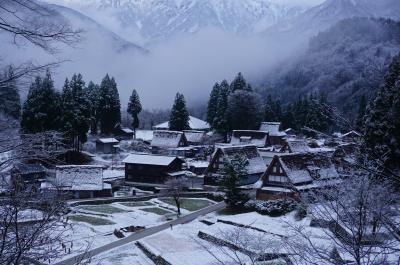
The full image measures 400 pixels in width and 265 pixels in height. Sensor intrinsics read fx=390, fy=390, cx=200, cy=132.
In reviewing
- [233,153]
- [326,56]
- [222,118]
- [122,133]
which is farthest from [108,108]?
[326,56]

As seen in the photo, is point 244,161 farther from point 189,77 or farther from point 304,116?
point 189,77

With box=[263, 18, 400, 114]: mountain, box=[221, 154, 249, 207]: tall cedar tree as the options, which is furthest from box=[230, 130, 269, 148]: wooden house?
box=[263, 18, 400, 114]: mountain

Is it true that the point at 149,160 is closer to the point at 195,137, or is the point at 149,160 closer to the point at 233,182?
the point at 233,182

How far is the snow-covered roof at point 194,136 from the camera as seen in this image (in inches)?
2154

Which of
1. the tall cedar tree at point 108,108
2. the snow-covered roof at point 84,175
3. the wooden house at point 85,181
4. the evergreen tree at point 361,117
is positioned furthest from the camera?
the tall cedar tree at point 108,108

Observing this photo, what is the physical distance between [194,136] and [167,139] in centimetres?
540

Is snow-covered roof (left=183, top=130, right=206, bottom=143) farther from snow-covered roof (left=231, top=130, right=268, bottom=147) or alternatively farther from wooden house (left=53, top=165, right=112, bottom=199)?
wooden house (left=53, top=165, right=112, bottom=199)

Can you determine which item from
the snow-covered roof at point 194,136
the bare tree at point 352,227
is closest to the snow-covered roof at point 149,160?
the snow-covered roof at point 194,136

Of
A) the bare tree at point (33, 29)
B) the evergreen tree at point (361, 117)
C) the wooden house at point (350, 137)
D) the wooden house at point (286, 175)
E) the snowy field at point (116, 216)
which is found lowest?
the snowy field at point (116, 216)

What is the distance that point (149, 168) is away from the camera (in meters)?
39.9

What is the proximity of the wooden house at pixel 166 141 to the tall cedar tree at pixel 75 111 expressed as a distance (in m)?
10.1

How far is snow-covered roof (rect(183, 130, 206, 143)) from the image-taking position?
54.7 meters

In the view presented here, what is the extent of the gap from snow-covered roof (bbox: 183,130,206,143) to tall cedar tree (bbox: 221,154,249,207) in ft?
79.6

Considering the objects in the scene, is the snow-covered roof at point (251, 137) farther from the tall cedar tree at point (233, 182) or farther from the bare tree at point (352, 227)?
the bare tree at point (352, 227)
